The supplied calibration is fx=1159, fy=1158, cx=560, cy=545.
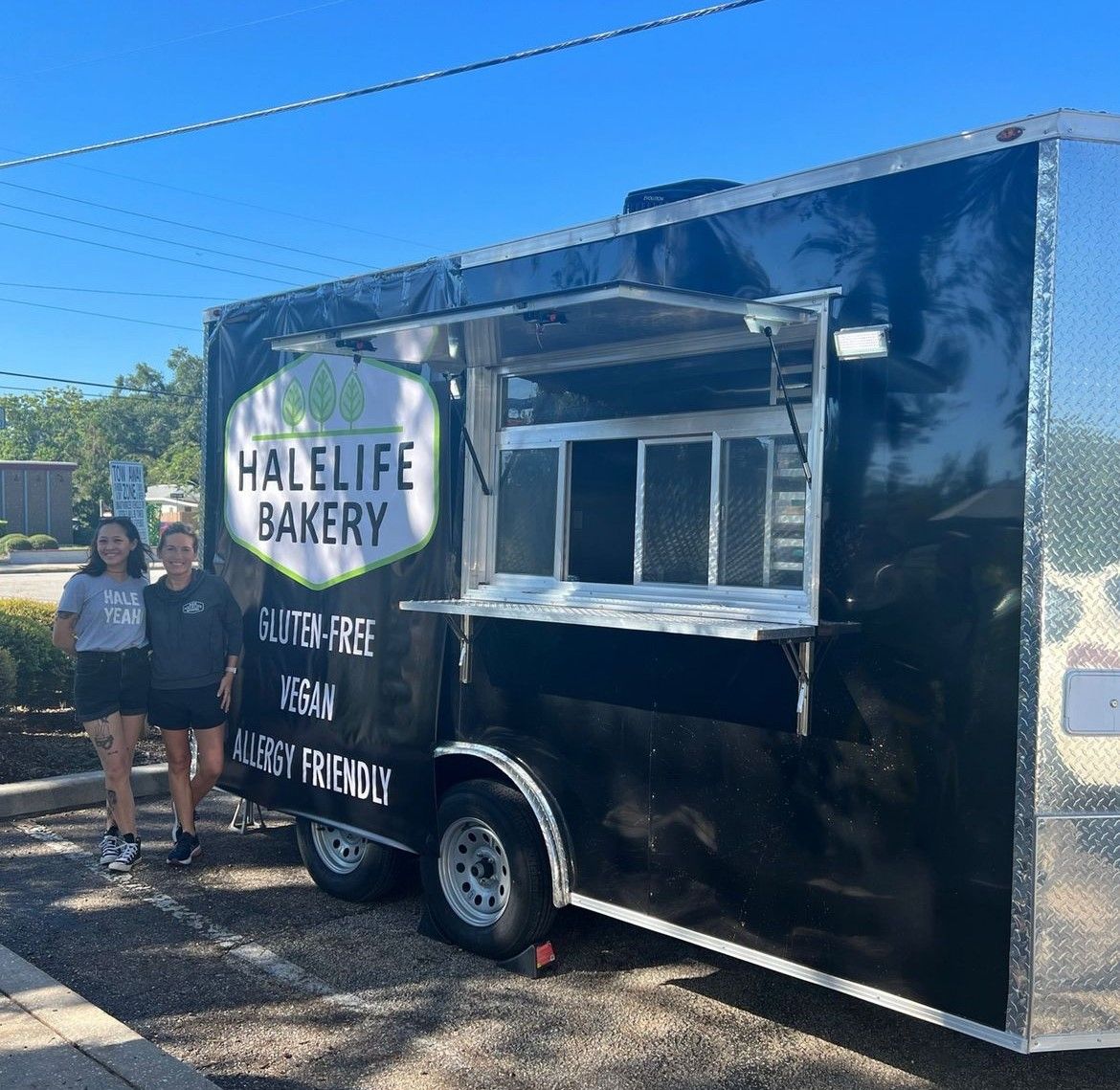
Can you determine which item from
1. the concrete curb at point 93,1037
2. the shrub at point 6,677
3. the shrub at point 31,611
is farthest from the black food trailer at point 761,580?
the shrub at point 31,611

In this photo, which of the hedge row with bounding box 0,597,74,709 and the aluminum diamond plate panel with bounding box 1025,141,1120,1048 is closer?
the aluminum diamond plate panel with bounding box 1025,141,1120,1048

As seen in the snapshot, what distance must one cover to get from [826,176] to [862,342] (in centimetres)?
60

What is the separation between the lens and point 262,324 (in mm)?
6160

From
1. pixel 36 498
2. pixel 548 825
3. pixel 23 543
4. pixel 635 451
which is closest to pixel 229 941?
pixel 548 825

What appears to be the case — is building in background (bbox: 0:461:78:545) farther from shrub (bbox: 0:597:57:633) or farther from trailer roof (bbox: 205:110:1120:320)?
trailer roof (bbox: 205:110:1120:320)

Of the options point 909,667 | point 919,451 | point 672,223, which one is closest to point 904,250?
point 919,451

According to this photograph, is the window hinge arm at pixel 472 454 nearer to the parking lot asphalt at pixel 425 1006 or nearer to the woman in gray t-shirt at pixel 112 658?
the parking lot asphalt at pixel 425 1006

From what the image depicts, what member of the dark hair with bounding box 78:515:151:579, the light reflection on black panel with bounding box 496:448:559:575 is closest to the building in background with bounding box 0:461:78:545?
the dark hair with bounding box 78:515:151:579

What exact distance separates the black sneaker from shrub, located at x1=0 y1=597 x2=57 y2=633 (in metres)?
3.86

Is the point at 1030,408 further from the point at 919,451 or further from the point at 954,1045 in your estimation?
the point at 954,1045

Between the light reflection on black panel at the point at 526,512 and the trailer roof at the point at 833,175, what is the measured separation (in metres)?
0.86

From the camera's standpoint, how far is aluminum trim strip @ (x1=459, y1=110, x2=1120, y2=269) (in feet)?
10.8

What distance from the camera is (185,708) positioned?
610 centimetres

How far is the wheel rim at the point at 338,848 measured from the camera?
566 cm
